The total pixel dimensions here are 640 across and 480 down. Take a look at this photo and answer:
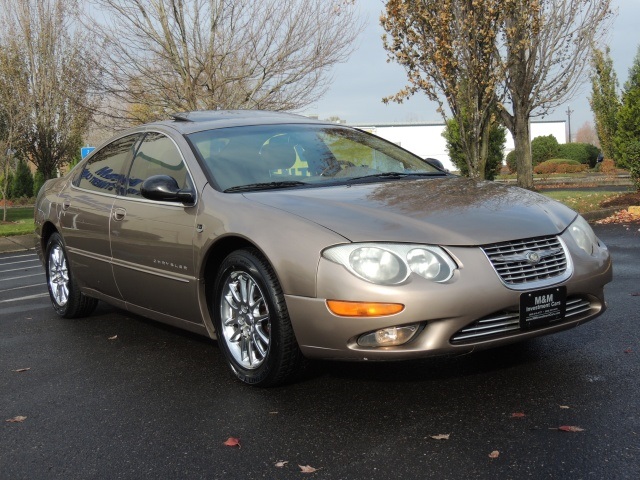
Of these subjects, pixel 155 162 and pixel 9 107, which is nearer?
pixel 155 162

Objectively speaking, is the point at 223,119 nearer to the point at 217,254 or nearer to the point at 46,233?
the point at 217,254

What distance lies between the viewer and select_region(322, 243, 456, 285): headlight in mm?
3549

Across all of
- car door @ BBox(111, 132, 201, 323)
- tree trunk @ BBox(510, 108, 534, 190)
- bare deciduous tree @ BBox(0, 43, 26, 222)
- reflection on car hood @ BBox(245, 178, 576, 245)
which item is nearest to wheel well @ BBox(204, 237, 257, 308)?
car door @ BBox(111, 132, 201, 323)

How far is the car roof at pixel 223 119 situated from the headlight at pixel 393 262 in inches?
75.1

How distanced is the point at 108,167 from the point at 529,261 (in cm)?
337

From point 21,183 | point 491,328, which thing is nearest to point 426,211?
point 491,328

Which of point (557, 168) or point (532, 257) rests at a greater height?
point (532, 257)

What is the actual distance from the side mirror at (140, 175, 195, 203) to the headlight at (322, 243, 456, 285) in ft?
4.19

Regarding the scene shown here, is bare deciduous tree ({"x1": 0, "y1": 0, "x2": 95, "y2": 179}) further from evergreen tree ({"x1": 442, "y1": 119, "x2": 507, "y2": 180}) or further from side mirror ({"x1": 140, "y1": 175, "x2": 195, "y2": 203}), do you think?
side mirror ({"x1": 140, "y1": 175, "x2": 195, "y2": 203})

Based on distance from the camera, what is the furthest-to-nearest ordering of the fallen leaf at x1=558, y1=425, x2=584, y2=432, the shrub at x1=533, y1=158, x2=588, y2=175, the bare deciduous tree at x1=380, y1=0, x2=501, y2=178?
the shrub at x1=533, y1=158, x2=588, y2=175 < the bare deciduous tree at x1=380, y1=0, x2=501, y2=178 < the fallen leaf at x1=558, y1=425, x2=584, y2=432

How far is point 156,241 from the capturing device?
475 centimetres

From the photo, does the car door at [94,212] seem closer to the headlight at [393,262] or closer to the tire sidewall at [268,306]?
the tire sidewall at [268,306]

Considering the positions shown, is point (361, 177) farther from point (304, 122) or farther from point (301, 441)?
point (301, 441)

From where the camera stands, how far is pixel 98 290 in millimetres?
5684
